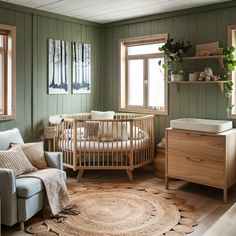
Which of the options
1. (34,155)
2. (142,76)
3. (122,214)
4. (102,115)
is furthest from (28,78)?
(122,214)

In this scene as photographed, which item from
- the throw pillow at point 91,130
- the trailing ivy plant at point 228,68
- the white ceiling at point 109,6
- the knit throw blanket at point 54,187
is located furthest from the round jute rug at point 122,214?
the white ceiling at point 109,6

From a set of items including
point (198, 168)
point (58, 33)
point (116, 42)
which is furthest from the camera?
point (116, 42)

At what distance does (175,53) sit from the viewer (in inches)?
177

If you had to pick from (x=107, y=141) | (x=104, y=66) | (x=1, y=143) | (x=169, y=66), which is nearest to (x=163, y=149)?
(x=107, y=141)

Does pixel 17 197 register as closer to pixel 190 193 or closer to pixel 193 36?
pixel 190 193

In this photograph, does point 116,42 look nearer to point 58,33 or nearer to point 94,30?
point 94,30

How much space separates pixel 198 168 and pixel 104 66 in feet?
8.61

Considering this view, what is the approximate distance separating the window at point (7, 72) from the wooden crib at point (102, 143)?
0.77 m

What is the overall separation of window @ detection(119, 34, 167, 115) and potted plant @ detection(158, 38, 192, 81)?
305mm

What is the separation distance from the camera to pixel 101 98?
573 cm

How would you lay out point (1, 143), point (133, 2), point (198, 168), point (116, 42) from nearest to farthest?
point (1, 143) < point (198, 168) < point (133, 2) < point (116, 42)

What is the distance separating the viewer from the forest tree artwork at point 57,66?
482cm

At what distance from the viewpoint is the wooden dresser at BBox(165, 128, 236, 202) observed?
12.3 feet

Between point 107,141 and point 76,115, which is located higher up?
point 76,115
